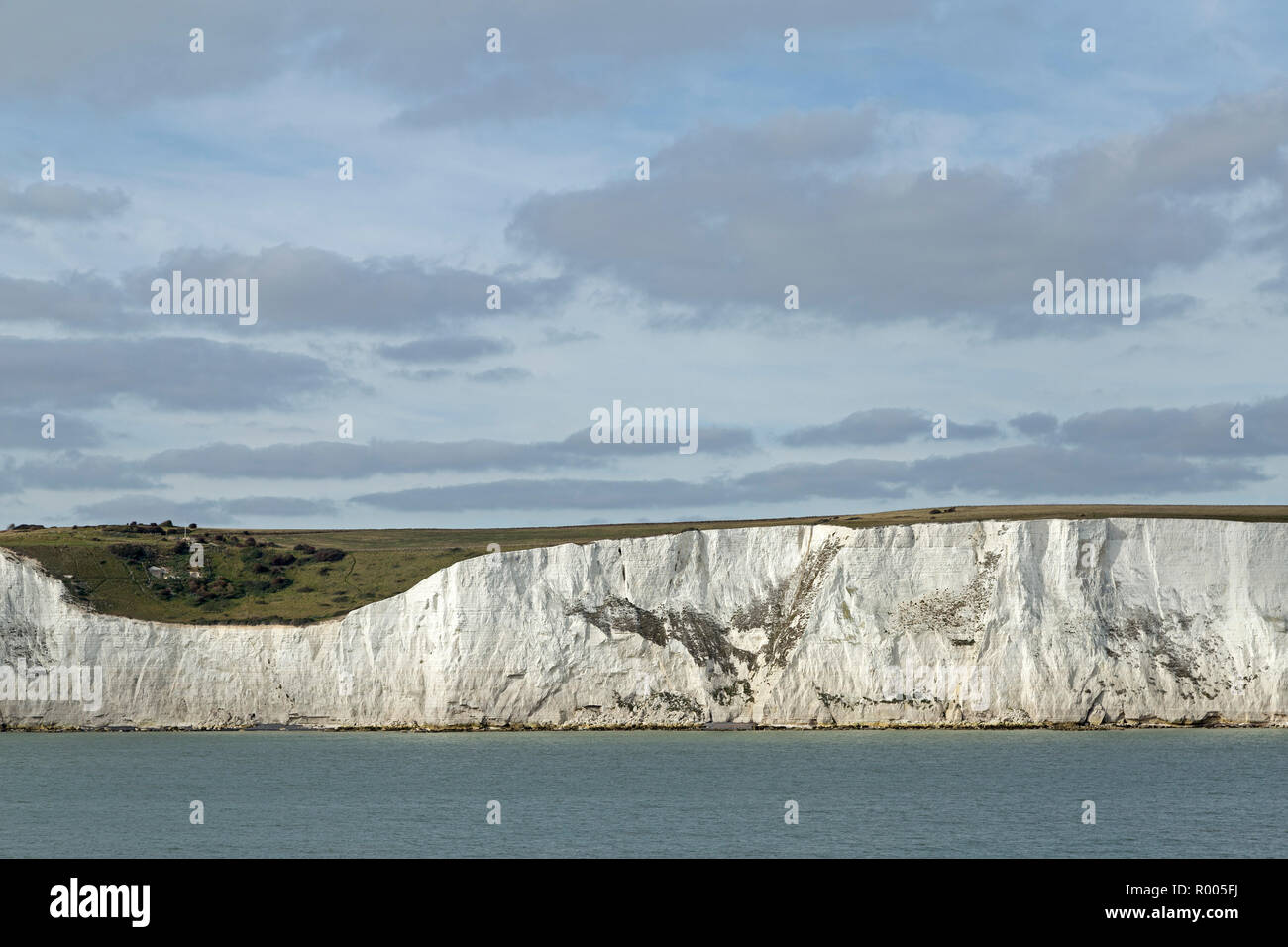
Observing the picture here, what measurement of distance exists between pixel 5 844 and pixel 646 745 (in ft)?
88.3

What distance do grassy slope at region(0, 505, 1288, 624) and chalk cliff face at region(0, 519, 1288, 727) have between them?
8.57 ft

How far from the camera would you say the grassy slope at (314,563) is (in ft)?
231

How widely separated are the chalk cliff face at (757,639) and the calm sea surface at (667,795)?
3.73 m

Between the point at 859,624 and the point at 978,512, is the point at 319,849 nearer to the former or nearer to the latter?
the point at 859,624

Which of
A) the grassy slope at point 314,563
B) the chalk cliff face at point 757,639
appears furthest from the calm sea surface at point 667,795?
Answer: the grassy slope at point 314,563

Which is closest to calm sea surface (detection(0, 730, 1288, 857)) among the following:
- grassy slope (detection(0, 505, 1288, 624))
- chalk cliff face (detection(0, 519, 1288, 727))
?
chalk cliff face (detection(0, 519, 1288, 727))

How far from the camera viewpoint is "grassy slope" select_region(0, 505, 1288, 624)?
70.4 meters

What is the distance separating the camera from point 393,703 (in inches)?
→ 2628

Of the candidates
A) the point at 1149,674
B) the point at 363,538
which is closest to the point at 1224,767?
the point at 1149,674

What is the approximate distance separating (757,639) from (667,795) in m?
25.9

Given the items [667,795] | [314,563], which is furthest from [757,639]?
[314,563]

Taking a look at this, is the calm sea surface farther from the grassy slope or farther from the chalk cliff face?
the grassy slope

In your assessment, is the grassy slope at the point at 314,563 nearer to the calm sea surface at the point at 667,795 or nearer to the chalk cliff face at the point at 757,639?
the chalk cliff face at the point at 757,639
